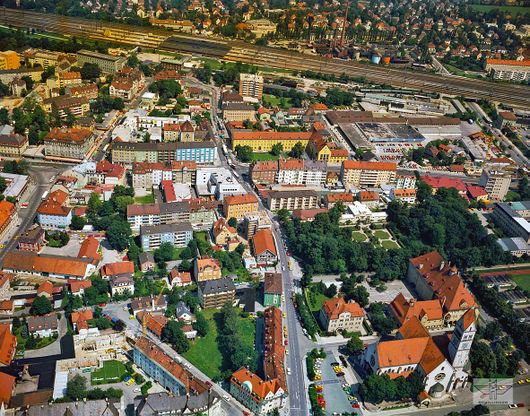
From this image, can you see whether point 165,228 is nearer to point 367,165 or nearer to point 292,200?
point 292,200

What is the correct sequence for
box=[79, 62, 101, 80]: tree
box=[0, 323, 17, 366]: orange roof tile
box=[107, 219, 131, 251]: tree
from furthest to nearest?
1. box=[79, 62, 101, 80]: tree
2. box=[107, 219, 131, 251]: tree
3. box=[0, 323, 17, 366]: orange roof tile

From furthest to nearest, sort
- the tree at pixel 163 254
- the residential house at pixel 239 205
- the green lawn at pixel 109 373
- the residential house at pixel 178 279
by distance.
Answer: the residential house at pixel 239 205 < the tree at pixel 163 254 < the residential house at pixel 178 279 < the green lawn at pixel 109 373

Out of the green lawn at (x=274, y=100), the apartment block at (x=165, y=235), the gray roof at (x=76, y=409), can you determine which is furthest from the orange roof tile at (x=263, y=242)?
the green lawn at (x=274, y=100)

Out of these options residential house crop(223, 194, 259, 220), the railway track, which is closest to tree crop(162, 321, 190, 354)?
residential house crop(223, 194, 259, 220)

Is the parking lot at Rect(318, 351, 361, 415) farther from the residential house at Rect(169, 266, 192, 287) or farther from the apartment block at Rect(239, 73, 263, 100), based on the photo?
the apartment block at Rect(239, 73, 263, 100)

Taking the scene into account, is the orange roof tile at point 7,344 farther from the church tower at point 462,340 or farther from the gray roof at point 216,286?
the church tower at point 462,340

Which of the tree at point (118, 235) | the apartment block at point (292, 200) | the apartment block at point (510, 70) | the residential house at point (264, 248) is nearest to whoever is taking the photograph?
the tree at point (118, 235)
